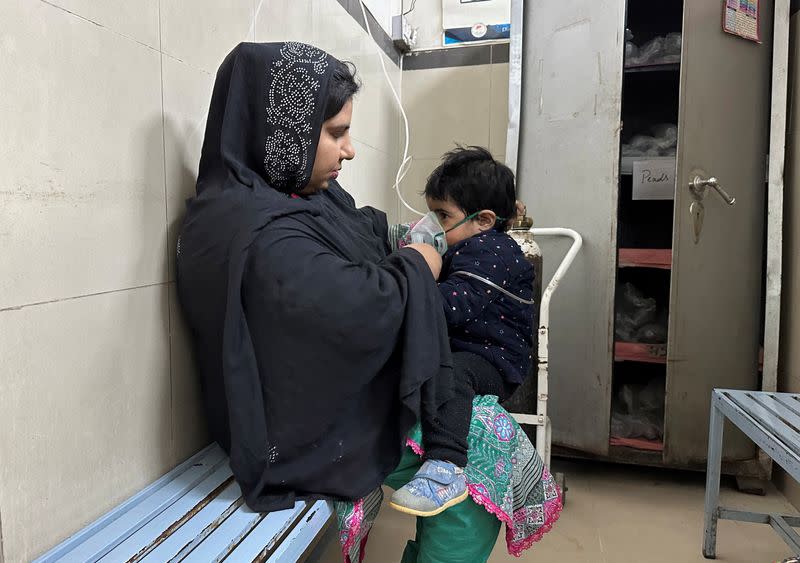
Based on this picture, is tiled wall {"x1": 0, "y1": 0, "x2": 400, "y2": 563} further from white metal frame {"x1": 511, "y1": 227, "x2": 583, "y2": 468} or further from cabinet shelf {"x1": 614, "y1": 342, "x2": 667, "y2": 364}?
cabinet shelf {"x1": 614, "y1": 342, "x2": 667, "y2": 364}

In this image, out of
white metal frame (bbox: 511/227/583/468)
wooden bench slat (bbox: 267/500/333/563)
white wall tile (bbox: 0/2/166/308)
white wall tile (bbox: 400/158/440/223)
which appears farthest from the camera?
white wall tile (bbox: 400/158/440/223)

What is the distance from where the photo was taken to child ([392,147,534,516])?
96 centimetres

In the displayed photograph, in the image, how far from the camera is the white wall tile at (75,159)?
0.66 metres

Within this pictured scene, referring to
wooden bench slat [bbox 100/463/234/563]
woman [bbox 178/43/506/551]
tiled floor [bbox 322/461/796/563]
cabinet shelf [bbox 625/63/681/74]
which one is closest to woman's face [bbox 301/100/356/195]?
woman [bbox 178/43/506/551]

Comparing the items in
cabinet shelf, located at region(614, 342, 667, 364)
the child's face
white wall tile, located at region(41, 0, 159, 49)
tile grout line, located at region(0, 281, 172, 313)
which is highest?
white wall tile, located at region(41, 0, 159, 49)

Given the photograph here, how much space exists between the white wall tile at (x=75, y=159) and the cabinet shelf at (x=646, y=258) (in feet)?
5.20

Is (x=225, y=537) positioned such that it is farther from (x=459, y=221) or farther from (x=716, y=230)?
(x=716, y=230)

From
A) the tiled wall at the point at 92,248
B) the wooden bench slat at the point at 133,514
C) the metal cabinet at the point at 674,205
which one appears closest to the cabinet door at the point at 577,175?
the metal cabinet at the point at 674,205

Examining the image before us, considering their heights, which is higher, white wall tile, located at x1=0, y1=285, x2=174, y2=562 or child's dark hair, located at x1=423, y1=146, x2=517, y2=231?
child's dark hair, located at x1=423, y1=146, x2=517, y2=231

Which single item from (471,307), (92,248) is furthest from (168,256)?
(471,307)

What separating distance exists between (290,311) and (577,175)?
56.8 inches

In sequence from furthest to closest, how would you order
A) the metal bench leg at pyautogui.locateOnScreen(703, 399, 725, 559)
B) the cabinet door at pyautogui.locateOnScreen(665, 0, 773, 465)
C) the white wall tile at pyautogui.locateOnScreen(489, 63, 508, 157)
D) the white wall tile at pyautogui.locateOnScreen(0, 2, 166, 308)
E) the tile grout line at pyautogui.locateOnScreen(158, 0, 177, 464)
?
the white wall tile at pyautogui.locateOnScreen(489, 63, 508, 157)
the cabinet door at pyautogui.locateOnScreen(665, 0, 773, 465)
the metal bench leg at pyautogui.locateOnScreen(703, 399, 725, 559)
the tile grout line at pyautogui.locateOnScreen(158, 0, 177, 464)
the white wall tile at pyautogui.locateOnScreen(0, 2, 166, 308)

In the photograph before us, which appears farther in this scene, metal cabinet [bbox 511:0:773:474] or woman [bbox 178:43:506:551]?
metal cabinet [bbox 511:0:773:474]

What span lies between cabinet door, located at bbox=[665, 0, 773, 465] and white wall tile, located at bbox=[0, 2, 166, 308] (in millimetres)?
1636
